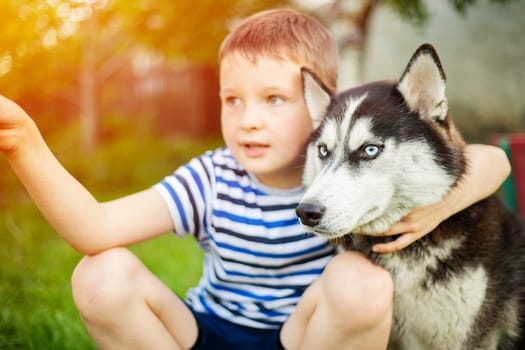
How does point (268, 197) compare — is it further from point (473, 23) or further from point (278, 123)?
point (473, 23)

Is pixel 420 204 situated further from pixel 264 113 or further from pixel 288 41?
pixel 288 41

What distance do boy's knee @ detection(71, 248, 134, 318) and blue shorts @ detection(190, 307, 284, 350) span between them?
0.45 meters

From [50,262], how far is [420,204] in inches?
123

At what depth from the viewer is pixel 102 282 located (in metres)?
1.93

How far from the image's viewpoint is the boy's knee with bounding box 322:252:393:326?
1860 millimetres

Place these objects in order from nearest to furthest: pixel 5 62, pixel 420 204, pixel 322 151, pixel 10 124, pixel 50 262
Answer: pixel 10 124, pixel 420 204, pixel 322 151, pixel 5 62, pixel 50 262

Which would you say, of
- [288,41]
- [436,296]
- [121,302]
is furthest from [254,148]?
[436,296]

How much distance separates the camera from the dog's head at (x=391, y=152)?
1837 mm

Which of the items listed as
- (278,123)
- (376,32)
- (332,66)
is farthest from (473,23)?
(278,123)

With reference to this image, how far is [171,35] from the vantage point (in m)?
7.75

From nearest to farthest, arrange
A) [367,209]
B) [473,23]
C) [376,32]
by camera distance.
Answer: [367,209]
[473,23]
[376,32]

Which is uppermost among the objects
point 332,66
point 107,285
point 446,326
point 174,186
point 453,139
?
point 332,66

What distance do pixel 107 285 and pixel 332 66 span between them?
4.68 ft

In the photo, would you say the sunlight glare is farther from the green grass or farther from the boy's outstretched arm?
the boy's outstretched arm
